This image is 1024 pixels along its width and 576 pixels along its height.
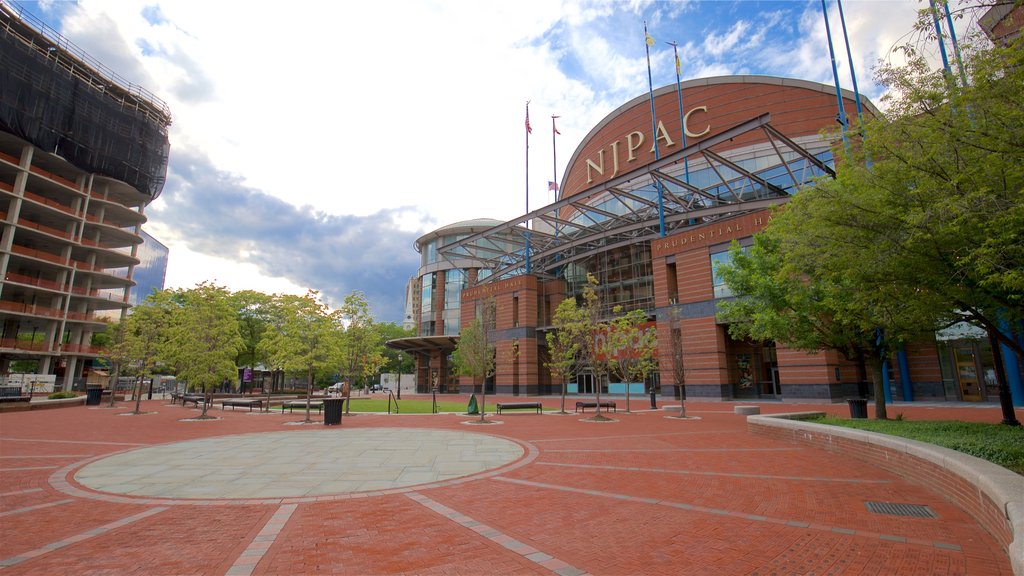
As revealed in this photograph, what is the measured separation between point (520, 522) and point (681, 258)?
3005 centimetres

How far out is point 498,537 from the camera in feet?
17.3

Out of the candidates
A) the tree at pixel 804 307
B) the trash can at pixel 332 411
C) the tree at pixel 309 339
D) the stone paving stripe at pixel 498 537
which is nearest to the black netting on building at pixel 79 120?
the tree at pixel 309 339

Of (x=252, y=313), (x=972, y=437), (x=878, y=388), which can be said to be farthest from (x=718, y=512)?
(x=252, y=313)

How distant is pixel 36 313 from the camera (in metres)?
41.1

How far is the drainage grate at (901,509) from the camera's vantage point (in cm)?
607

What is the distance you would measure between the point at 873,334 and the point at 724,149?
34.6 meters

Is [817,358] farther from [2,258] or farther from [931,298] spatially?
[2,258]

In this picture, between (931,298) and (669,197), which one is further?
(669,197)

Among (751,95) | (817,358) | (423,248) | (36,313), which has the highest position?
(751,95)

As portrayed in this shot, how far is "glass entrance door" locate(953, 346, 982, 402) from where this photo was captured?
2425 centimetres

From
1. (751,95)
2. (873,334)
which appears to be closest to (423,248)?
(751,95)

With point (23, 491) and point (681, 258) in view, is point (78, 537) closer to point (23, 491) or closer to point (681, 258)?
point (23, 491)

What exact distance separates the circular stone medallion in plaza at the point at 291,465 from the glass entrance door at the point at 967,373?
87.5 ft

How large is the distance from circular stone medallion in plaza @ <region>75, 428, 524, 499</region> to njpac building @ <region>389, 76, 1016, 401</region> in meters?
14.5
